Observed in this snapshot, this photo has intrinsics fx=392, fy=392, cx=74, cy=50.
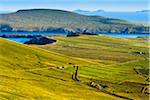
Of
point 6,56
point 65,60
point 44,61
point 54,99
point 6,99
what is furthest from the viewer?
point 65,60

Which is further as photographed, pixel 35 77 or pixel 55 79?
pixel 55 79

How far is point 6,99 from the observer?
264ft

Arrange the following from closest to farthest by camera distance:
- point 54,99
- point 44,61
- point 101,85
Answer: point 54,99 → point 101,85 → point 44,61

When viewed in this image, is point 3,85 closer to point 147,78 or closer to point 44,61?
point 44,61

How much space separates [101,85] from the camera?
140m

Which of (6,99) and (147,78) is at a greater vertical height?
(6,99)

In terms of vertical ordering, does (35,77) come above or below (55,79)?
above

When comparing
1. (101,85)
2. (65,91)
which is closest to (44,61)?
(101,85)

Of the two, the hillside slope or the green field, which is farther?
the green field

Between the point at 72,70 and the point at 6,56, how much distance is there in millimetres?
27837

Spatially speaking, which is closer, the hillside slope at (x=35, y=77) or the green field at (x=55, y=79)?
the hillside slope at (x=35, y=77)

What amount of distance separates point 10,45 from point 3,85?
8700cm

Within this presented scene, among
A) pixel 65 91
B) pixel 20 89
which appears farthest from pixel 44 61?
pixel 20 89

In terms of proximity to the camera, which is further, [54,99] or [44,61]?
[44,61]
